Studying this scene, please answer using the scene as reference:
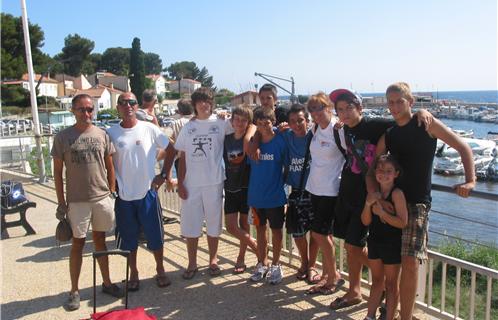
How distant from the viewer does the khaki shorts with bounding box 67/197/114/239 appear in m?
4.16

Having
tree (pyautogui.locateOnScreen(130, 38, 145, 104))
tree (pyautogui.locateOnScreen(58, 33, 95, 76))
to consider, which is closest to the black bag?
tree (pyautogui.locateOnScreen(130, 38, 145, 104))

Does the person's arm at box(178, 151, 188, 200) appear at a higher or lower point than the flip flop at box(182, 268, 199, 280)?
higher

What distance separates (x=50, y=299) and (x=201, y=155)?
6.68 feet

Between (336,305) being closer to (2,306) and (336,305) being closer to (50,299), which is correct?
(50,299)

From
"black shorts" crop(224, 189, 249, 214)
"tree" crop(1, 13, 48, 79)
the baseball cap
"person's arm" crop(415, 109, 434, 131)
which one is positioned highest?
"tree" crop(1, 13, 48, 79)

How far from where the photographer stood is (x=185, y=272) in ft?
16.2

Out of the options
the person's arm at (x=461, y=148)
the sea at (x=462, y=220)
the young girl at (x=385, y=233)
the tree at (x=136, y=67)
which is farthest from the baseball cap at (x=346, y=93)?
the tree at (x=136, y=67)

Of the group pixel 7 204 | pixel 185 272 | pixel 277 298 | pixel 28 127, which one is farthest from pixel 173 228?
pixel 28 127

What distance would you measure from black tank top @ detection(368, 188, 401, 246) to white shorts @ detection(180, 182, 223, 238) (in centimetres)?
Result: 188

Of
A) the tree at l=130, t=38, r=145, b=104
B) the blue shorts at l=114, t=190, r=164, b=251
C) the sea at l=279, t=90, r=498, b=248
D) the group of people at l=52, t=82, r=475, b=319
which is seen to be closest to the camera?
the group of people at l=52, t=82, r=475, b=319

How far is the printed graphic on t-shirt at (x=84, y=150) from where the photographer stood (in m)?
4.05

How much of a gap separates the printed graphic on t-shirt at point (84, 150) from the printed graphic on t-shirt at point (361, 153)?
2.25 m

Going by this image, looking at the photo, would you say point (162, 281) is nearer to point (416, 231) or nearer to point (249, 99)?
point (416, 231)

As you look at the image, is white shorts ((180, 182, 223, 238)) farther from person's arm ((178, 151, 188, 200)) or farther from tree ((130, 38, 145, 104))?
tree ((130, 38, 145, 104))
